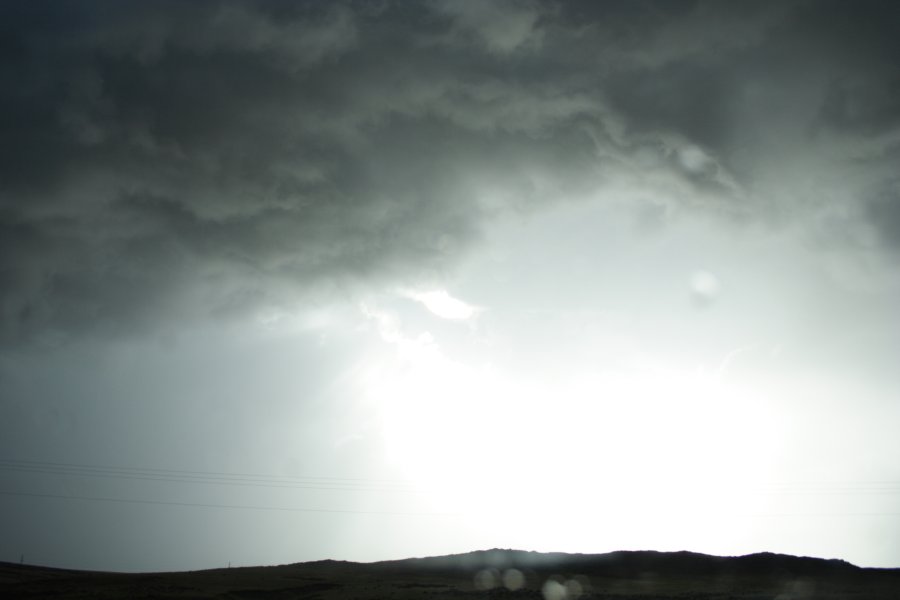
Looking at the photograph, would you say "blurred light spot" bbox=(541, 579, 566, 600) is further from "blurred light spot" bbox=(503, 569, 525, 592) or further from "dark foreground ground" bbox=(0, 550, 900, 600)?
"blurred light spot" bbox=(503, 569, 525, 592)

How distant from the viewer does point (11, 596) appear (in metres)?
58.6

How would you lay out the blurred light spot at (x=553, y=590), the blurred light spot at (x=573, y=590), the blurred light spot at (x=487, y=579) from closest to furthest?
the blurred light spot at (x=553, y=590)
the blurred light spot at (x=573, y=590)
the blurred light spot at (x=487, y=579)

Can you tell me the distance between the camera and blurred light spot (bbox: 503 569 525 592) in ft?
209

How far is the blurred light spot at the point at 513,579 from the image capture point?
63606 millimetres

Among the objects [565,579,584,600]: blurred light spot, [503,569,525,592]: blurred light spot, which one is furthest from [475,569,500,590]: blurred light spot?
[565,579,584,600]: blurred light spot

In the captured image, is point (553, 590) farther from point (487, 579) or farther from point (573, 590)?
point (487, 579)

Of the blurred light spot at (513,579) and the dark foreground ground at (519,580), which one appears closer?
the dark foreground ground at (519,580)

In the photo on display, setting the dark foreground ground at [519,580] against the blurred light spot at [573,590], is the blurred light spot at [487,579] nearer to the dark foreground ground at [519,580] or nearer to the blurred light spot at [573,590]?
the dark foreground ground at [519,580]

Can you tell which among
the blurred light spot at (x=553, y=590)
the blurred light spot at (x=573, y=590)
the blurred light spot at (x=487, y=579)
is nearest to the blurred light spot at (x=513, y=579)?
the blurred light spot at (x=487, y=579)

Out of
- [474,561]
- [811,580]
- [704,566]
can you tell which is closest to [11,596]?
[474,561]

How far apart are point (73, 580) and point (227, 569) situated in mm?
15995

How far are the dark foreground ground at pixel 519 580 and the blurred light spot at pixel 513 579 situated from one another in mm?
112

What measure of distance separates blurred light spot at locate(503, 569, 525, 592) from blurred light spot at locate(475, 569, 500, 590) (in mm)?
860

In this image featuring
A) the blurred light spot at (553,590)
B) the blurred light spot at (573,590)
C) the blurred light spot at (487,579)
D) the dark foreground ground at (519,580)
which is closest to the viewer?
the blurred light spot at (553,590)
